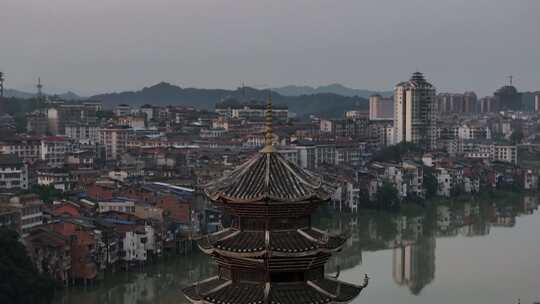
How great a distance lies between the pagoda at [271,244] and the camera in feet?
8.68

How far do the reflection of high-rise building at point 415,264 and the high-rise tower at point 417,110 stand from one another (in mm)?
13233

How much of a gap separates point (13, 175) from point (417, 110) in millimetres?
15319

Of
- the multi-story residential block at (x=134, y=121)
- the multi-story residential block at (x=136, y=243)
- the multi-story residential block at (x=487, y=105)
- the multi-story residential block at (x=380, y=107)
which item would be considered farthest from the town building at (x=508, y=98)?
the multi-story residential block at (x=136, y=243)

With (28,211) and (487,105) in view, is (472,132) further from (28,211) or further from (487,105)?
(28,211)

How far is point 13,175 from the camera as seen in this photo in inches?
615

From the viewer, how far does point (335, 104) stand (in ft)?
194

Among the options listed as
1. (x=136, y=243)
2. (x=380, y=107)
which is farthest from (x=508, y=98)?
(x=136, y=243)

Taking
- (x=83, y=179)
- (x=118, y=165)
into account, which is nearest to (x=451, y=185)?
(x=118, y=165)

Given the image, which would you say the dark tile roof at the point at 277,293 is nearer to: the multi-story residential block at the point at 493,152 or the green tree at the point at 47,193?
the green tree at the point at 47,193

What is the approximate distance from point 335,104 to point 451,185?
37791mm

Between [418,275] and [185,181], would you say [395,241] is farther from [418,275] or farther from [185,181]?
[185,181]

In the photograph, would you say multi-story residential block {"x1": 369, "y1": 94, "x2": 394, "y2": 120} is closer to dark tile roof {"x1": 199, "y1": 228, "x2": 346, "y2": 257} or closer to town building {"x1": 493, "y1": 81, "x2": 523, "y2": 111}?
town building {"x1": 493, "y1": 81, "x2": 523, "y2": 111}

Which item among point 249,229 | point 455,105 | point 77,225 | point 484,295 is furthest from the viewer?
point 455,105

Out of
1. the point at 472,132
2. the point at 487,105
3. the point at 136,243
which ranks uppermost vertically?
the point at 487,105
